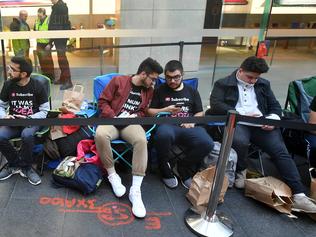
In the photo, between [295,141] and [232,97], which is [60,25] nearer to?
[232,97]

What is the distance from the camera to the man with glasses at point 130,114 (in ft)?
9.67

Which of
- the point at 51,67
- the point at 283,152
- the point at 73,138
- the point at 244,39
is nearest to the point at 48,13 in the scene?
the point at 51,67

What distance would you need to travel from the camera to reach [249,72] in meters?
3.24

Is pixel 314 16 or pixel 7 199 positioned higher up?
pixel 314 16

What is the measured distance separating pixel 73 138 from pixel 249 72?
1.81 metres

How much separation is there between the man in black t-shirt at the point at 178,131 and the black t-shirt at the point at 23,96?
1.09 m

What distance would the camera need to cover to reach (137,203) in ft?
9.27

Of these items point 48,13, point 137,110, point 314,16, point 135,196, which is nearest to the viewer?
point 135,196

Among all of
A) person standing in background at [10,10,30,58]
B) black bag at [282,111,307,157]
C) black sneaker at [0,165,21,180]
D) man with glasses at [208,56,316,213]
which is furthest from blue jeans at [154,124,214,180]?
person standing in background at [10,10,30,58]

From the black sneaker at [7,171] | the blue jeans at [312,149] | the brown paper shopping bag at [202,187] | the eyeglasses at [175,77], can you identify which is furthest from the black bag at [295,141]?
the black sneaker at [7,171]

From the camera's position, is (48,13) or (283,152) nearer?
(283,152)

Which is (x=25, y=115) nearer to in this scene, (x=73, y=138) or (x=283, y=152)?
A: (x=73, y=138)

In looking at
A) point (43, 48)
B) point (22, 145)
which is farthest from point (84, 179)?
point (43, 48)

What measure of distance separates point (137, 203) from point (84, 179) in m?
0.52
